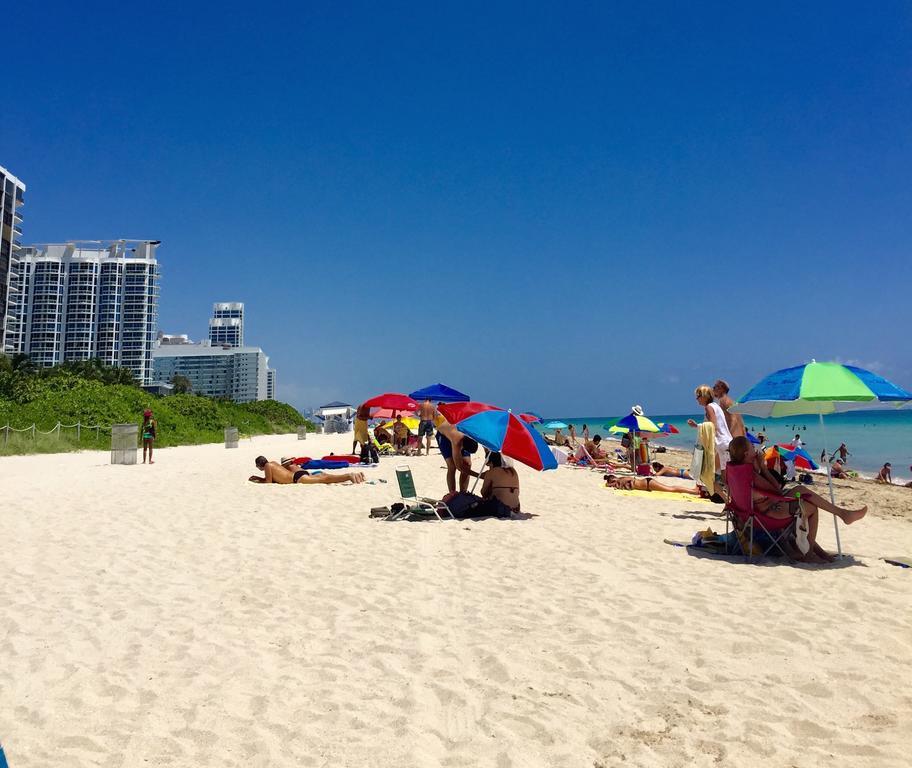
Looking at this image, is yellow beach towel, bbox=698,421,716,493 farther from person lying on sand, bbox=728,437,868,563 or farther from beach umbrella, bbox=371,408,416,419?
beach umbrella, bbox=371,408,416,419

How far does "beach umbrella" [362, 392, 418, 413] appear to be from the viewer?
1647 centimetres

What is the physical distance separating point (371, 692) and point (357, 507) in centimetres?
600

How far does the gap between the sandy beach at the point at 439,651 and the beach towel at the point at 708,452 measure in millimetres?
1175

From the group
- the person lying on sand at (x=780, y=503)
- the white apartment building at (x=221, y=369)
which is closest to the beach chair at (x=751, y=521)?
the person lying on sand at (x=780, y=503)

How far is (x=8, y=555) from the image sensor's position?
232 inches

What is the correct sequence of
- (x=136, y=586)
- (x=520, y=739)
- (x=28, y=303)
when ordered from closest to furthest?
(x=520, y=739) → (x=136, y=586) → (x=28, y=303)

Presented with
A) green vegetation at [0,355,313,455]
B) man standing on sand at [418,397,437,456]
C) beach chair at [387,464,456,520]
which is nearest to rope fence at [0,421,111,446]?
green vegetation at [0,355,313,455]

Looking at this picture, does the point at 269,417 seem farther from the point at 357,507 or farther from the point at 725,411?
the point at 725,411

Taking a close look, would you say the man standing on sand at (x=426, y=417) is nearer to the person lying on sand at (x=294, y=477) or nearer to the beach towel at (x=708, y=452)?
the person lying on sand at (x=294, y=477)

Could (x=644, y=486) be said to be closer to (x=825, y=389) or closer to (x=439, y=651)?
(x=825, y=389)

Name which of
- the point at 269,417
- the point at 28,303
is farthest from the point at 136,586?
the point at 28,303

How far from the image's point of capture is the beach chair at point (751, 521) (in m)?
5.86

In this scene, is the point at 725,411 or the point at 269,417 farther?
the point at 269,417

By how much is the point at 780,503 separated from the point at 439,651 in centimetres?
403
